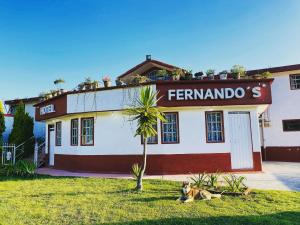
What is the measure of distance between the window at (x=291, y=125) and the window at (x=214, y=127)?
8123 mm

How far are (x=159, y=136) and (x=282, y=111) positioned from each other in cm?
1073

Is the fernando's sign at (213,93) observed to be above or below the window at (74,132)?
above

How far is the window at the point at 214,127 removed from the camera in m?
12.0

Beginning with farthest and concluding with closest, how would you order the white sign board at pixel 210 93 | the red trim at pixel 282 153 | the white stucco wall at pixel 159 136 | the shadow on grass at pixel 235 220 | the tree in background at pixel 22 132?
the tree in background at pixel 22 132, the red trim at pixel 282 153, the white stucco wall at pixel 159 136, the white sign board at pixel 210 93, the shadow on grass at pixel 235 220

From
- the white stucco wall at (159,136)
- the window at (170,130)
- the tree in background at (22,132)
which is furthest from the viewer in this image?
the tree in background at (22,132)

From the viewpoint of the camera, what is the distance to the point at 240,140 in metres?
12.1

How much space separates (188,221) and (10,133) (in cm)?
1928

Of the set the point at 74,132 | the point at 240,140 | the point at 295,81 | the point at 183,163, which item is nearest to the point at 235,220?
the point at 183,163

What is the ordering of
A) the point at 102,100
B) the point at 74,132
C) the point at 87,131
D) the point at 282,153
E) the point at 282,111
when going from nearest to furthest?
the point at 102,100 < the point at 87,131 < the point at 74,132 < the point at 282,153 < the point at 282,111

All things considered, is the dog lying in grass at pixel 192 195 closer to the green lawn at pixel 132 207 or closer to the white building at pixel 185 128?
the green lawn at pixel 132 207

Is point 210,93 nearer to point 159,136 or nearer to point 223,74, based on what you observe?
point 223,74

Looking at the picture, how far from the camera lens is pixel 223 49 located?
13.9m

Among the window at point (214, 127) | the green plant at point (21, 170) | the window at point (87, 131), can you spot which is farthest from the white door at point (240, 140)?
the green plant at point (21, 170)

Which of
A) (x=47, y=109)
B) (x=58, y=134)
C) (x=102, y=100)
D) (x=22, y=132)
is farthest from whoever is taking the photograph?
(x=22, y=132)
